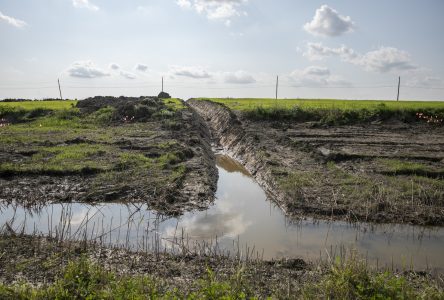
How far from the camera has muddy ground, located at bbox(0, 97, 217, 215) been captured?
396 inches

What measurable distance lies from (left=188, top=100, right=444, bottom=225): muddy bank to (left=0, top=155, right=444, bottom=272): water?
0.54m

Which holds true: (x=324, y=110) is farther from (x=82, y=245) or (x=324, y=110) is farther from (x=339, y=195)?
(x=82, y=245)

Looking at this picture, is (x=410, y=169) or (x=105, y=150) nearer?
(x=410, y=169)

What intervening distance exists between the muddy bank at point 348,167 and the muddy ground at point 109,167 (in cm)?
220

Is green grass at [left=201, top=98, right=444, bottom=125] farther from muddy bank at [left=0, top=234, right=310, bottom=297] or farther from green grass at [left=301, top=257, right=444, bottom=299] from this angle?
green grass at [left=301, top=257, right=444, bottom=299]

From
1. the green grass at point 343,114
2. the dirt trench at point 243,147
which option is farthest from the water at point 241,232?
the green grass at point 343,114

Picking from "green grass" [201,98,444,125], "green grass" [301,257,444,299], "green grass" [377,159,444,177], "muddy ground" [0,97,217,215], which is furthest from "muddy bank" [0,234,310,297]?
"green grass" [201,98,444,125]

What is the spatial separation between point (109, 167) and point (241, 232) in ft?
18.4

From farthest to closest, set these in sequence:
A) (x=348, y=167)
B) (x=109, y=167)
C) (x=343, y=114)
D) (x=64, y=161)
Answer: (x=343, y=114) < (x=64, y=161) < (x=348, y=167) < (x=109, y=167)

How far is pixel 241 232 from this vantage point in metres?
8.61

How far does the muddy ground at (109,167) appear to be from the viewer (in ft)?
33.0

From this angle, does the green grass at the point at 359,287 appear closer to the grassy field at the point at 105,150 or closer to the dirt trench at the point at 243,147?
the dirt trench at the point at 243,147

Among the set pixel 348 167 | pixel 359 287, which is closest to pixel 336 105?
pixel 348 167

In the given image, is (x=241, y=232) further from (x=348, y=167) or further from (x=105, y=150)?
(x=105, y=150)
